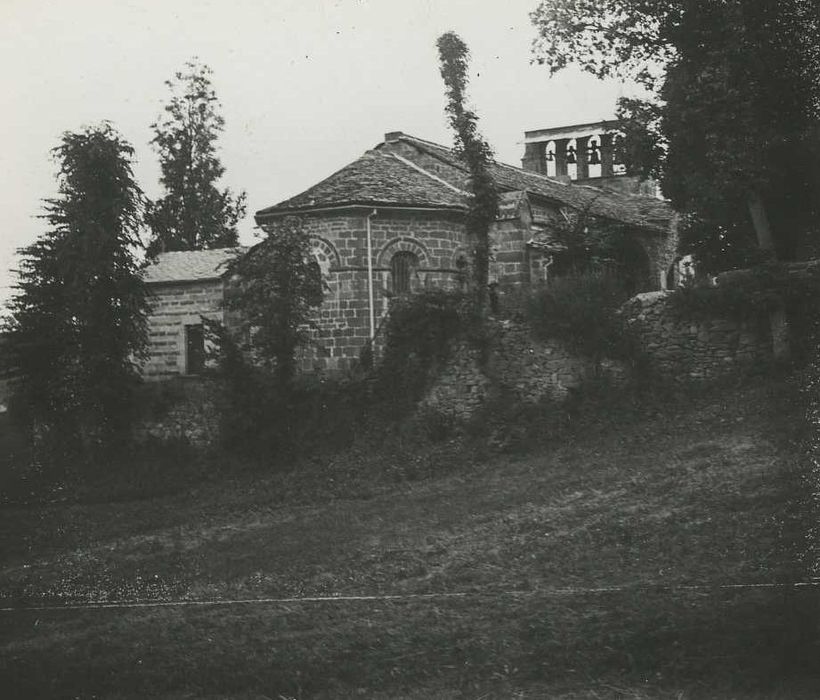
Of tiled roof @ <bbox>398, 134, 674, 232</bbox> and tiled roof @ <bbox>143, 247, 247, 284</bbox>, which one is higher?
tiled roof @ <bbox>398, 134, 674, 232</bbox>

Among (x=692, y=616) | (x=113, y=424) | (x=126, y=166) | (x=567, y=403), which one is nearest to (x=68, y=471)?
(x=113, y=424)

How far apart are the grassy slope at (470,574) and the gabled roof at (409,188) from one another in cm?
864

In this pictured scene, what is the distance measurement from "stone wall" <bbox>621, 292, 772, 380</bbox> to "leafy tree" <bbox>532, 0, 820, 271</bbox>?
4.46 feet

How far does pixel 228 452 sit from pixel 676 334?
9621 millimetres

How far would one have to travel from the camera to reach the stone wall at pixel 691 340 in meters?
16.7

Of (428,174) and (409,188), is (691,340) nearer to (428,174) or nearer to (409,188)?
(409,188)

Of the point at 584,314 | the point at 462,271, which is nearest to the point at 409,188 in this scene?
the point at 462,271

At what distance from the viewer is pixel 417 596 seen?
9.30 metres

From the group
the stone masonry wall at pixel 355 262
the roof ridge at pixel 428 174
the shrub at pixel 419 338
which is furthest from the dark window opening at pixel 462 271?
the shrub at pixel 419 338

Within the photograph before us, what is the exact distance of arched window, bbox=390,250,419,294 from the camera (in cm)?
2372

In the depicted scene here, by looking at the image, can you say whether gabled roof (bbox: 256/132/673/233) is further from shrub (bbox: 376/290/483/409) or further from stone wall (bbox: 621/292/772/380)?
stone wall (bbox: 621/292/772/380)

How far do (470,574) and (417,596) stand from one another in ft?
3.73

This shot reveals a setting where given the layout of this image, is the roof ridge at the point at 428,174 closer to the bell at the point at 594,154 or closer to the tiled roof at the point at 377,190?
the tiled roof at the point at 377,190

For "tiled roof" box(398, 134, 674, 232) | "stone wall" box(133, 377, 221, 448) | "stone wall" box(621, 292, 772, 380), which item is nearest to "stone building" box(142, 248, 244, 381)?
"stone wall" box(133, 377, 221, 448)
